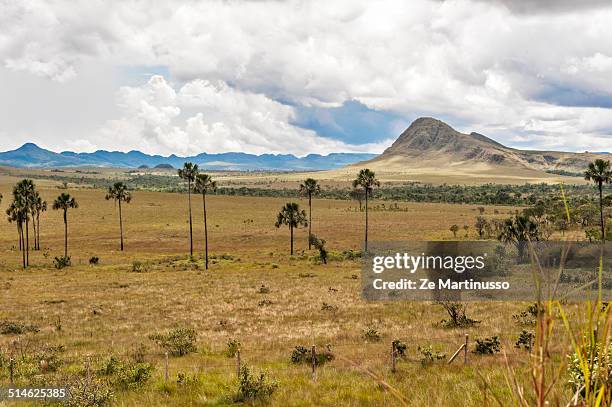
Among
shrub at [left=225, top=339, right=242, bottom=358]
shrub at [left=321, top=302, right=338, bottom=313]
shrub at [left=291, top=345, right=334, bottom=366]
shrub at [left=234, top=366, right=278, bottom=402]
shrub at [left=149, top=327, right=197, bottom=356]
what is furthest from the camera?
shrub at [left=321, top=302, right=338, bottom=313]

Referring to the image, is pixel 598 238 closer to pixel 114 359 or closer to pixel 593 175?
pixel 593 175

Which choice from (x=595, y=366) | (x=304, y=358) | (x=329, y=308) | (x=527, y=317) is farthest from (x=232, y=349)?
(x=595, y=366)

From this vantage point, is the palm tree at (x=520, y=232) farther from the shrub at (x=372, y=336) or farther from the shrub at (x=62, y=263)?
the shrub at (x=62, y=263)

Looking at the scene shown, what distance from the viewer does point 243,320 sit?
3478cm

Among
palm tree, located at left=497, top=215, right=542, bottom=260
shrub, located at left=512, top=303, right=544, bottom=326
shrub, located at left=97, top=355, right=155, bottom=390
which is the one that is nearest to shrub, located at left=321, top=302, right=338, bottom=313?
shrub, located at left=512, top=303, right=544, bottom=326

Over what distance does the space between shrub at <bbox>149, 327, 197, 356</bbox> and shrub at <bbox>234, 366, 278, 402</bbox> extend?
1032cm

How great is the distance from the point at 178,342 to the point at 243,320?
9.48 meters

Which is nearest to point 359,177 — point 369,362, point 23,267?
point 23,267

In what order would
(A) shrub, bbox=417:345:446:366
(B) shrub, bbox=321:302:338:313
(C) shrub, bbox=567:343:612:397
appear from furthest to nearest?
(B) shrub, bbox=321:302:338:313, (A) shrub, bbox=417:345:446:366, (C) shrub, bbox=567:343:612:397

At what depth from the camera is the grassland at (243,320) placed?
50.9ft

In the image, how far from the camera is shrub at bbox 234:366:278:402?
15195mm

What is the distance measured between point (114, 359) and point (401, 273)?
135 feet

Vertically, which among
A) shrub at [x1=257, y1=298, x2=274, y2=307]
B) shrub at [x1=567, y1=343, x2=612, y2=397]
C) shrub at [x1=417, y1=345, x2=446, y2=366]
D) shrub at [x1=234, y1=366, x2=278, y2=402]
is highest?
shrub at [x1=567, y1=343, x2=612, y2=397]

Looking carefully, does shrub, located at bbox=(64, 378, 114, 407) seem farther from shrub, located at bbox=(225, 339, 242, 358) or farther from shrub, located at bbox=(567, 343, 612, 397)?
shrub, located at bbox=(567, 343, 612, 397)
